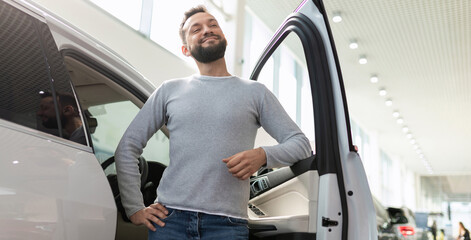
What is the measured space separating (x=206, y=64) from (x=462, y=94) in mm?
11547

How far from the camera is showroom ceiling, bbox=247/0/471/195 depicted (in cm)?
726

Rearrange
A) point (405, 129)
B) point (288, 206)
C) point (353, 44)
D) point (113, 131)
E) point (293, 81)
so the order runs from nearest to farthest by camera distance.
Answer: point (288, 206) < point (293, 81) < point (113, 131) < point (353, 44) < point (405, 129)

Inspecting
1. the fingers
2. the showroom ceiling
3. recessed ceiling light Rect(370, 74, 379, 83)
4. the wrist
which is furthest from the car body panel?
recessed ceiling light Rect(370, 74, 379, 83)

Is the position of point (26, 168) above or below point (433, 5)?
below

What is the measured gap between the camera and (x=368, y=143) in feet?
54.2

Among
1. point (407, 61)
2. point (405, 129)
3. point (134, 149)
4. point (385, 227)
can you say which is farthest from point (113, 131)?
point (405, 129)

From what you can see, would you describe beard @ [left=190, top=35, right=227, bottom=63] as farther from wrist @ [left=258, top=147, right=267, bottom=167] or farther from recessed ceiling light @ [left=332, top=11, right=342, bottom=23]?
recessed ceiling light @ [left=332, top=11, right=342, bottom=23]

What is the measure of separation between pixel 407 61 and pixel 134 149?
8994 mm

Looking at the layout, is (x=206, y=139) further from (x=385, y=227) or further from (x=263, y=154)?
(x=385, y=227)

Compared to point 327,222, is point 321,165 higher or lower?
higher

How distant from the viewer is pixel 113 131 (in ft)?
8.51

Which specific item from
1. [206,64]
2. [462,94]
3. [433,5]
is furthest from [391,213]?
[462,94]

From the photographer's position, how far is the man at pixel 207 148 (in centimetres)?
139

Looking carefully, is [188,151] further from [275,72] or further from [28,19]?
[275,72]
